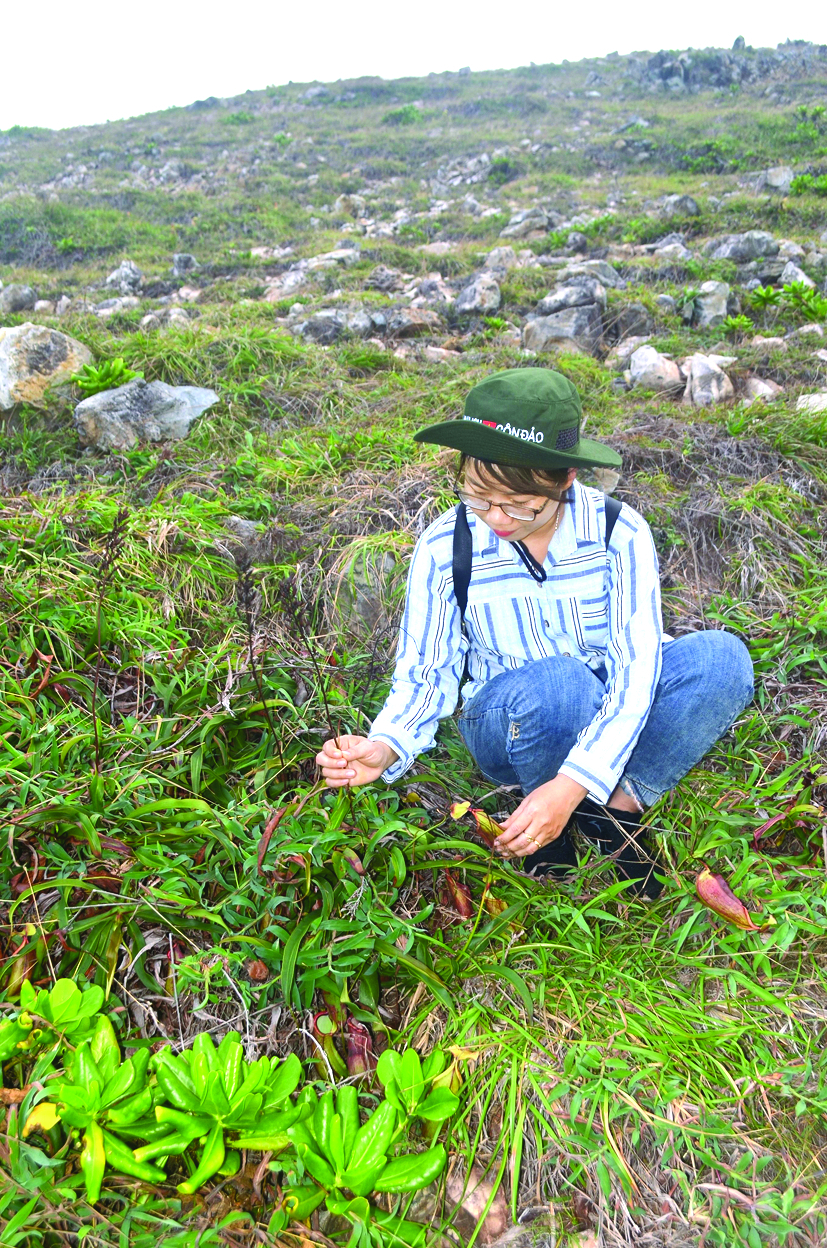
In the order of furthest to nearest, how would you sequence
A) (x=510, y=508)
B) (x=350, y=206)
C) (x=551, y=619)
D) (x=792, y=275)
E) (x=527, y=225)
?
(x=350, y=206) → (x=527, y=225) → (x=792, y=275) → (x=551, y=619) → (x=510, y=508)

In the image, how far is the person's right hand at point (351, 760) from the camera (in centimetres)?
159

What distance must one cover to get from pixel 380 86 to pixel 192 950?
2361cm

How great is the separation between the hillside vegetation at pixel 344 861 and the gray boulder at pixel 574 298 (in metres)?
0.73

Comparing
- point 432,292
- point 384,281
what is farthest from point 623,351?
point 384,281

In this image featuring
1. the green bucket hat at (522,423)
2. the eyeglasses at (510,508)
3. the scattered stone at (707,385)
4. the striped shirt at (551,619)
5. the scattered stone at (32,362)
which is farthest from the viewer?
the scattered stone at (707,385)

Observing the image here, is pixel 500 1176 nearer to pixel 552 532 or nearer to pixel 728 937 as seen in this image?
pixel 728 937

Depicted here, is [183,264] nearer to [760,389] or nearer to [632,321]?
[632,321]

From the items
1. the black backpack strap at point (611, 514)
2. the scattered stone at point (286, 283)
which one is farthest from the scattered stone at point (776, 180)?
the black backpack strap at point (611, 514)

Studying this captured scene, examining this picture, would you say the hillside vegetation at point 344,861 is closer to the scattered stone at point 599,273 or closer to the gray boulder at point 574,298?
the gray boulder at point 574,298

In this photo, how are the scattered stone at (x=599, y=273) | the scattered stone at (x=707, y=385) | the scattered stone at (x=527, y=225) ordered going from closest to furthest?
1. the scattered stone at (x=707, y=385)
2. the scattered stone at (x=599, y=273)
3. the scattered stone at (x=527, y=225)

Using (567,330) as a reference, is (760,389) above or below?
below

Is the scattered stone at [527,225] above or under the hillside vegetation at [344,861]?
above

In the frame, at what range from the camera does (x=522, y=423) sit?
147 centimetres

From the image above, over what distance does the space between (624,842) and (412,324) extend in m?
4.59
